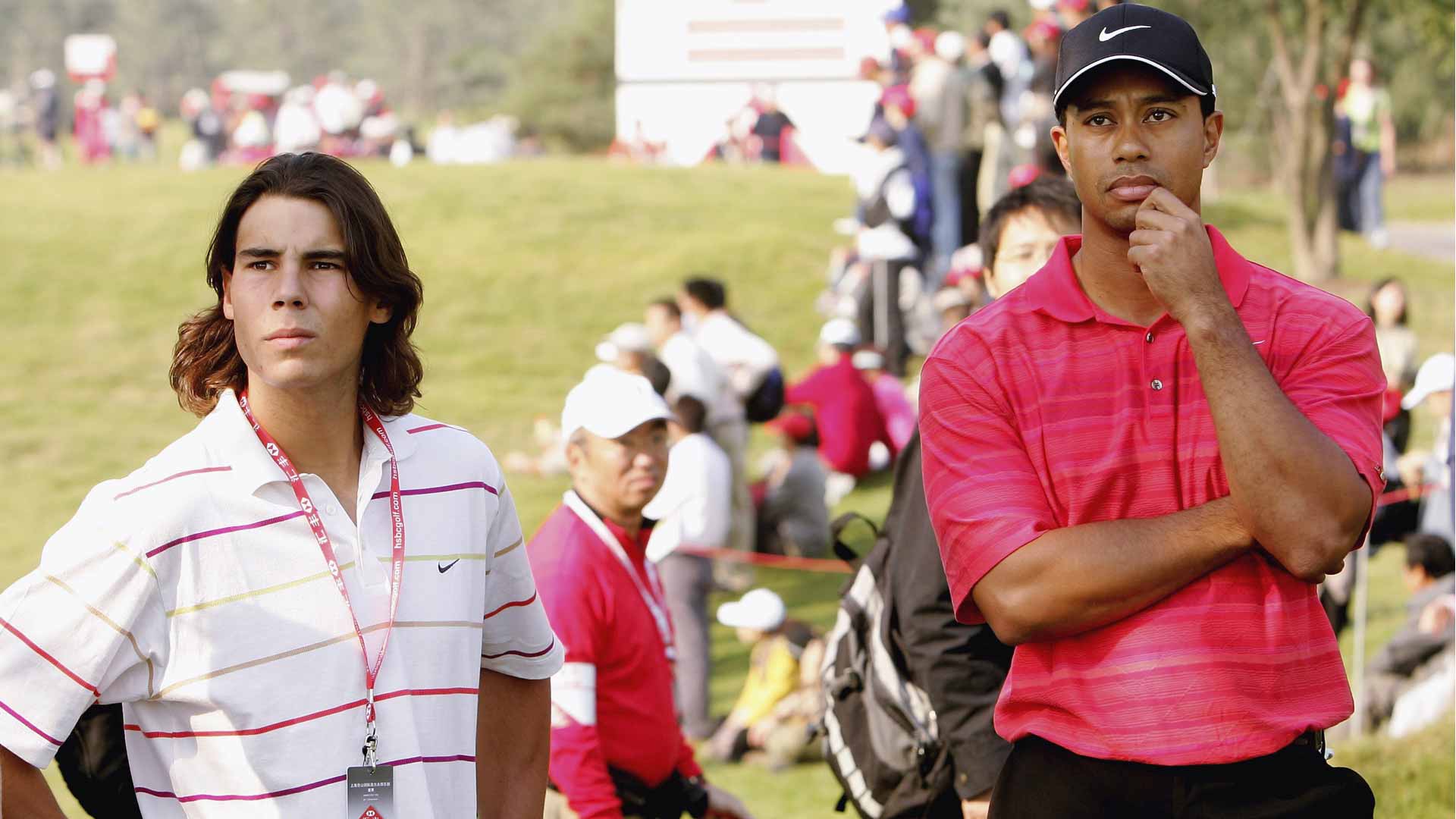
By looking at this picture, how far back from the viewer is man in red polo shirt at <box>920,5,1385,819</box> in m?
2.44

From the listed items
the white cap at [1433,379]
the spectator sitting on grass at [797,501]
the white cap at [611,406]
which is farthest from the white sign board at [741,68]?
the white cap at [611,406]

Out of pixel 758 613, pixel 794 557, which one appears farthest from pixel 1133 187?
pixel 794 557

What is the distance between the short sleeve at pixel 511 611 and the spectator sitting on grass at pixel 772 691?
5315 millimetres

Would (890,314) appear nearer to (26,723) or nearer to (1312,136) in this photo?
(1312,136)

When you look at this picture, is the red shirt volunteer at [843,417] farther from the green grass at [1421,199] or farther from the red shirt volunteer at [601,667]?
the green grass at [1421,199]

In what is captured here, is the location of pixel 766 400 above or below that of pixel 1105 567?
below

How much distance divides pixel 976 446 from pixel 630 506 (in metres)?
2.10

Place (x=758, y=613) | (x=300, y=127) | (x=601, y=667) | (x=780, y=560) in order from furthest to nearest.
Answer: (x=300, y=127), (x=780, y=560), (x=758, y=613), (x=601, y=667)

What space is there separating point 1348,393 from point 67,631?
6.39ft

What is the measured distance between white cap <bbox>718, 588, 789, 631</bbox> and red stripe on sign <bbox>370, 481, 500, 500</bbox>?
5.82 metres

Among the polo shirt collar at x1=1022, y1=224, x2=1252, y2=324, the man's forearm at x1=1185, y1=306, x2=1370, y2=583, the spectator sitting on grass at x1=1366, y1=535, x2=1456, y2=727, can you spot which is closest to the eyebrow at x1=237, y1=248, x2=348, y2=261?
the polo shirt collar at x1=1022, y1=224, x2=1252, y2=324

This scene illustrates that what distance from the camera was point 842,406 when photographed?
1298cm

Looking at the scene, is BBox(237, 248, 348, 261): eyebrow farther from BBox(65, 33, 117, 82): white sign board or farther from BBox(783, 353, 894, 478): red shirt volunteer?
BBox(65, 33, 117, 82): white sign board

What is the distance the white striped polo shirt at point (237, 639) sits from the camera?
2.41 metres
